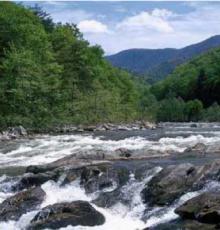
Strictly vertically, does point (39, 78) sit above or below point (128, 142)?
above

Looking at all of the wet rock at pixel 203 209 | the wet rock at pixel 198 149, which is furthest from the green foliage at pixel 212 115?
the wet rock at pixel 203 209

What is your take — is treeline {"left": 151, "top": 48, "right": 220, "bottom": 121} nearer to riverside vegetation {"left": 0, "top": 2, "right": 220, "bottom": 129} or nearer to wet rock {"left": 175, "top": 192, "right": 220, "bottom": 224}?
riverside vegetation {"left": 0, "top": 2, "right": 220, "bottom": 129}

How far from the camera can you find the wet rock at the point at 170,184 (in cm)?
2220

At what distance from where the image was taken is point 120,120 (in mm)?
77562

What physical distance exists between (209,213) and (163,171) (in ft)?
19.4

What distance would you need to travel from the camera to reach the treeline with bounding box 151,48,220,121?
13188 cm

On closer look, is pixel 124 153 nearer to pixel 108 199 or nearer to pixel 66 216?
pixel 108 199

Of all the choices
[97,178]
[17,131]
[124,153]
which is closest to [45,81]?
Result: [17,131]

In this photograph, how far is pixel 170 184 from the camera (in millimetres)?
22766

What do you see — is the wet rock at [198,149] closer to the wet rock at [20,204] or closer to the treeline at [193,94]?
the wet rock at [20,204]

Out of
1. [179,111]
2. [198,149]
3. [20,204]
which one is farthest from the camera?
[179,111]

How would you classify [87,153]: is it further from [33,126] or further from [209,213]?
[33,126]

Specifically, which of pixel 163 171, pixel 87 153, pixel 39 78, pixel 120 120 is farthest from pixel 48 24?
pixel 163 171

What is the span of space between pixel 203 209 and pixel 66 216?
5070mm
